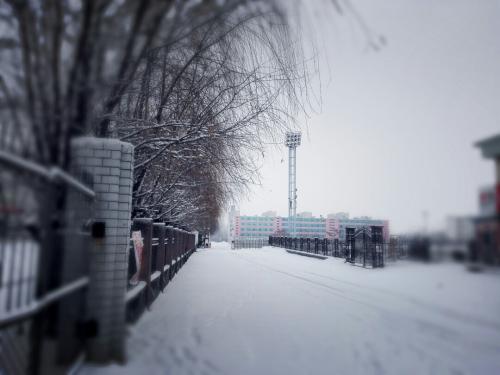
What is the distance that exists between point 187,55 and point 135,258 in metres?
3.06

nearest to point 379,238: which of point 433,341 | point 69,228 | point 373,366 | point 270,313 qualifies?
point 270,313

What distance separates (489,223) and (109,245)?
3.25 meters

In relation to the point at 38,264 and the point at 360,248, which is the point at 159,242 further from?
the point at 360,248

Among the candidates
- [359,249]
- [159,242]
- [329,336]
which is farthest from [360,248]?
[329,336]

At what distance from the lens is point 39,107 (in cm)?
217

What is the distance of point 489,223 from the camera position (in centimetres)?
225

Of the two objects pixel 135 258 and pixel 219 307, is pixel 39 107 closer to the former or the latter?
pixel 135 258

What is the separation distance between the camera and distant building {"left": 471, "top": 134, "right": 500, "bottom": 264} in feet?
7.22

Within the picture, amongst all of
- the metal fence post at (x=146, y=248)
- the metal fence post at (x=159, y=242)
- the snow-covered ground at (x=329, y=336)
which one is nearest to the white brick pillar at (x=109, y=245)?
the snow-covered ground at (x=329, y=336)

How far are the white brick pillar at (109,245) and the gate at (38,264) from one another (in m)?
0.36

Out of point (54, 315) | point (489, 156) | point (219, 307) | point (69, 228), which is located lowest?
point (219, 307)

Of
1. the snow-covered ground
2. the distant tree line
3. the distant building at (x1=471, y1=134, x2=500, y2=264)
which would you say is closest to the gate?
the distant tree line

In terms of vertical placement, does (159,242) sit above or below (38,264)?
below

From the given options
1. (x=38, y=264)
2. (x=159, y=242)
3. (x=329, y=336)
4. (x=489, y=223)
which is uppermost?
(x=489, y=223)
